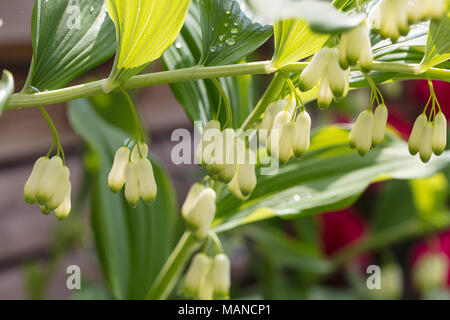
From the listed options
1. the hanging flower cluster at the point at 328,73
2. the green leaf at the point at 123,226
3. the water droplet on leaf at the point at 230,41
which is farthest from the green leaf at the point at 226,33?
the green leaf at the point at 123,226

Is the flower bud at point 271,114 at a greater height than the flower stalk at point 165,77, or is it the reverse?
the flower stalk at point 165,77

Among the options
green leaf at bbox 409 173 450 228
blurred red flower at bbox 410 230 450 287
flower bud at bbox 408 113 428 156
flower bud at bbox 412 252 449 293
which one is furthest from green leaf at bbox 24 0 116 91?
blurred red flower at bbox 410 230 450 287

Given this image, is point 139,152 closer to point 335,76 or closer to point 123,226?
point 335,76

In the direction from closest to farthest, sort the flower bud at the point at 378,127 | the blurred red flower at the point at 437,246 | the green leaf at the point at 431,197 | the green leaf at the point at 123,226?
1. the flower bud at the point at 378,127
2. the green leaf at the point at 123,226
3. the green leaf at the point at 431,197
4. the blurred red flower at the point at 437,246

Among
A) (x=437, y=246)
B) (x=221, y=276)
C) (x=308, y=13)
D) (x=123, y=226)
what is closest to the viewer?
(x=308, y=13)

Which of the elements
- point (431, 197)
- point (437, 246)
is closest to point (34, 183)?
point (431, 197)

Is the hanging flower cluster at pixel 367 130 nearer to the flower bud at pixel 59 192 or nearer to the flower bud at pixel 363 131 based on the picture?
A: the flower bud at pixel 363 131

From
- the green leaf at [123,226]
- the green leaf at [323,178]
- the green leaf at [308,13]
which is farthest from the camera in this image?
the green leaf at [123,226]
